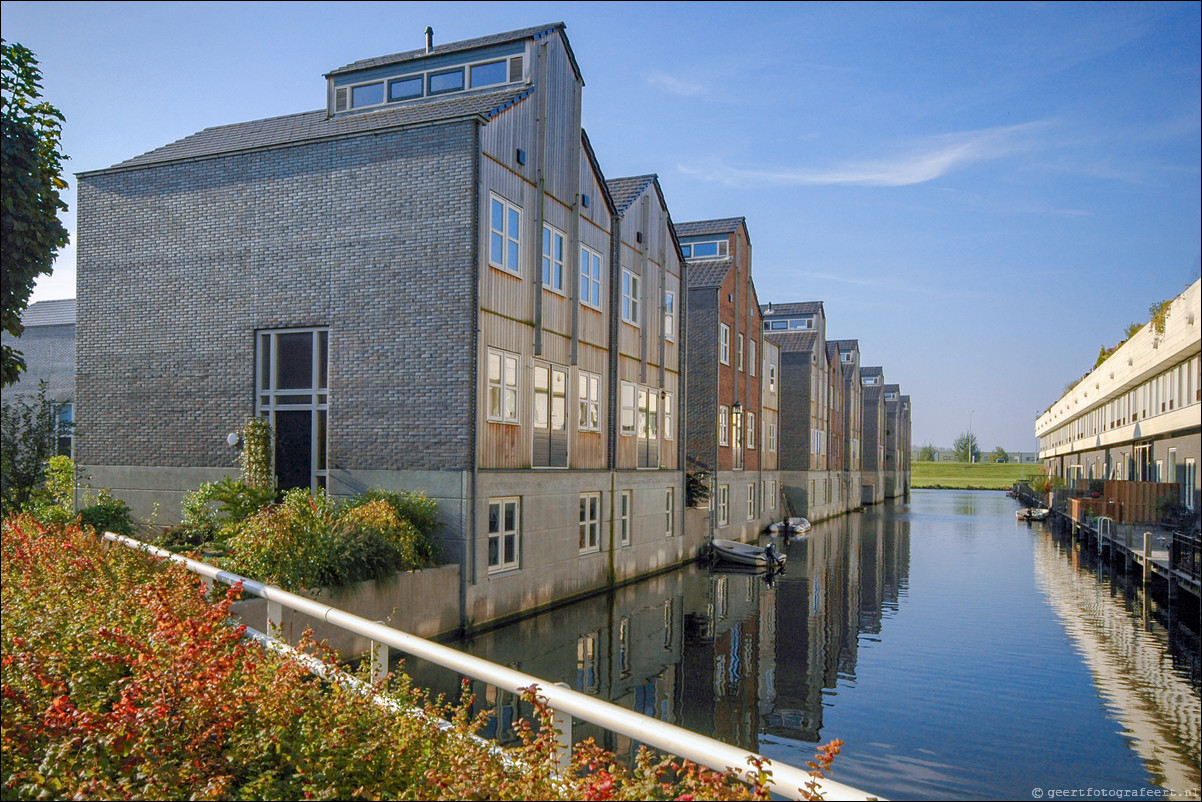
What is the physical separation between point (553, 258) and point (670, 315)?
30.2ft

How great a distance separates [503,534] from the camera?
65.1 ft

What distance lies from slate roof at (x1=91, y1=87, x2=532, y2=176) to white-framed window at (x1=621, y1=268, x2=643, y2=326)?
721 centimetres

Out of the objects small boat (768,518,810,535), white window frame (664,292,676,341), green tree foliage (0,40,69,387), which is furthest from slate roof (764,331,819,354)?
green tree foliage (0,40,69,387)

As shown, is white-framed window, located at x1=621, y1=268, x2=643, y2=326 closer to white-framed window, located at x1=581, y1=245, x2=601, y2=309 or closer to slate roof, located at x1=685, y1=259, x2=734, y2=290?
white-framed window, located at x1=581, y1=245, x2=601, y2=309

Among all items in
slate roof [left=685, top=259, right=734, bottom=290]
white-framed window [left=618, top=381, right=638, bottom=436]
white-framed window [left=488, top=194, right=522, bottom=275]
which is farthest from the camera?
slate roof [left=685, top=259, right=734, bottom=290]

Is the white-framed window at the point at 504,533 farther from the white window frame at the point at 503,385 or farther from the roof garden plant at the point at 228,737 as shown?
the roof garden plant at the point at 228,737

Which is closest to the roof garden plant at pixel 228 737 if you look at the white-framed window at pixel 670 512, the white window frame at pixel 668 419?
the white-framed window at pixel 670 512

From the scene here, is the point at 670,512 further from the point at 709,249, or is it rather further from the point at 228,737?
the point at 228,737

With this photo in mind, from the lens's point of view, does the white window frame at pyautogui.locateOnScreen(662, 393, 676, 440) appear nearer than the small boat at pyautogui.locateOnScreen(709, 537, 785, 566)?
Yes

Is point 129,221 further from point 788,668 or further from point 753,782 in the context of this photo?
point 753,782

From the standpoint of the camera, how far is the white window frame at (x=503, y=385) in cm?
1945

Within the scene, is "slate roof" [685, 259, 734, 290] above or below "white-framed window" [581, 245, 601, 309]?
above

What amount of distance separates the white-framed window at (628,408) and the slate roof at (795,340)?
3021 cm

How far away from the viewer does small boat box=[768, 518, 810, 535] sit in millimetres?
46594
